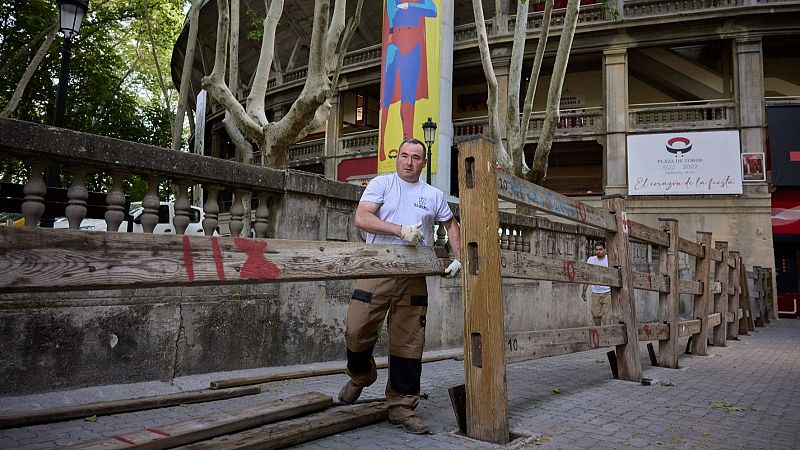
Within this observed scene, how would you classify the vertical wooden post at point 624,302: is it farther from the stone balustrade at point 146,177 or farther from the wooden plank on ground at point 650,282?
the stone balustrade at point 146,177

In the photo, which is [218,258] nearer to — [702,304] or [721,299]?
[702,304]

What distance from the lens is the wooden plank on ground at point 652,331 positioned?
5.82 m

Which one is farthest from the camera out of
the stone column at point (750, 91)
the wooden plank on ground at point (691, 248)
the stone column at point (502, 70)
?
the stone column at point (502, 70)

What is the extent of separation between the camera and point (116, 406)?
371cm

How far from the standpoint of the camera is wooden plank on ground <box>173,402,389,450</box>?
2.84 metres

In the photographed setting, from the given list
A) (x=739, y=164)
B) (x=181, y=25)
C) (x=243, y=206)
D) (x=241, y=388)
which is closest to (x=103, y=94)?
(x=181, y=25)

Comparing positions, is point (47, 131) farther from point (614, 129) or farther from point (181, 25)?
point (181, 25)

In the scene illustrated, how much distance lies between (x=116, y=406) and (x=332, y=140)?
75.6 ft

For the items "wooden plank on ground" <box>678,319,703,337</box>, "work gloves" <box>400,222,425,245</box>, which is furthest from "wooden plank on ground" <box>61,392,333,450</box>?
"wooden plank on ground" <box>678,319,703,337</box>

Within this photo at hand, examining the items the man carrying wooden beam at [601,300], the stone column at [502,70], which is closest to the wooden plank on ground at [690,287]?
the man carrying wooden beam at [601,300]

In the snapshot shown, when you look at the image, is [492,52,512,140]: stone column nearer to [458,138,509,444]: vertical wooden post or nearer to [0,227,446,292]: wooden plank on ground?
[458,138,509,444]: vertical wooden post

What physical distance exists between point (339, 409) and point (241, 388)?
1.19m

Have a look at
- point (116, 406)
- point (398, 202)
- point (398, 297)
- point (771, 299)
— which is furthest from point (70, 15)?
point (771, 299)

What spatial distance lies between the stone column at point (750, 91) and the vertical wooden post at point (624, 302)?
17026 mm
